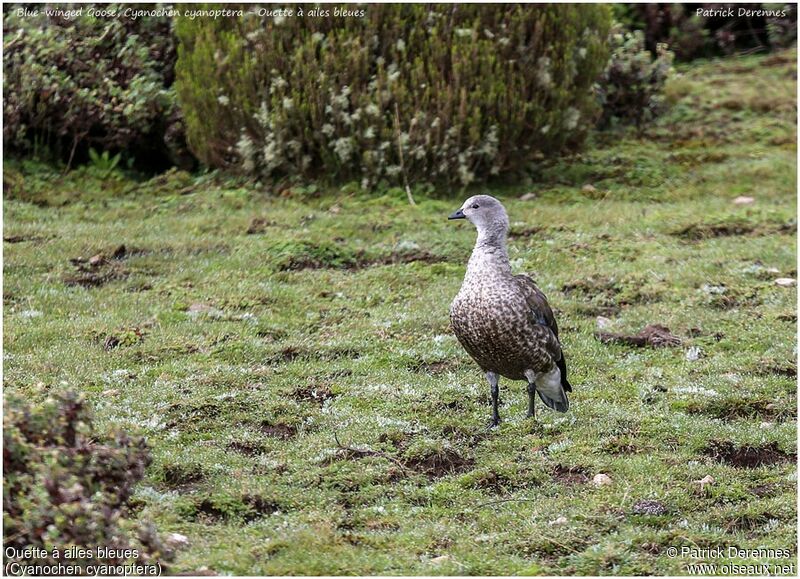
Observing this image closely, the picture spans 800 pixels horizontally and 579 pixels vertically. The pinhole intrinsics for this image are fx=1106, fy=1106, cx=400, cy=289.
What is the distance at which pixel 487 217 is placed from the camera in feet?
26.7

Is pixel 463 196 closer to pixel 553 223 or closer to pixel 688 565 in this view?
pixel 553 223

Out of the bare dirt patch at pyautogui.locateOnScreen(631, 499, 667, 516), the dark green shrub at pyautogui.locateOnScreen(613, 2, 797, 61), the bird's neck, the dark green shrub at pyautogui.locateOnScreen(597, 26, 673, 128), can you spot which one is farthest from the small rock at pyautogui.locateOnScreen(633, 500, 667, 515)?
the dark green shrub at pyautogui.locateOnScreen(613, 2, 797, 61)

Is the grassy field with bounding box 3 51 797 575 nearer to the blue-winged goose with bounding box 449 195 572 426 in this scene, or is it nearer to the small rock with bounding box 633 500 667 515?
the small rock with bounding box 633 500 667 515

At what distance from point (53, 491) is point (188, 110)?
11.1m

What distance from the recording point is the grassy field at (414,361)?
6.41 m

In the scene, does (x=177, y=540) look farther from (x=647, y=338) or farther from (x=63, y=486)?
(x=647, y=338)

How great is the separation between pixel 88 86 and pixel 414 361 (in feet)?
29.2

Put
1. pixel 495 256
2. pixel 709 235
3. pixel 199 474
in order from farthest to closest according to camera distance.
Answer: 1. pixel 709 235
2. pixel 495 256
3. pixel 199 474

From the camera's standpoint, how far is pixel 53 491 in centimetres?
475

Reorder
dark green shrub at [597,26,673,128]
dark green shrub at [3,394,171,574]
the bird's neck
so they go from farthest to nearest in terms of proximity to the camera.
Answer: dark green shrub at [597,26,673,128]
the bird's neck
dark green shrub at [3,394,171,574]

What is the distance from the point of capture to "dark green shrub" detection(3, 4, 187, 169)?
616 inches

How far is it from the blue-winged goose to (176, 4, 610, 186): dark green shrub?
20.8 feet

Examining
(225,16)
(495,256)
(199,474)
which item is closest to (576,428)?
(495,256)

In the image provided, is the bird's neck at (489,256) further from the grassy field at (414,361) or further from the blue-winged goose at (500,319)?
the grassy field at (414,361)
